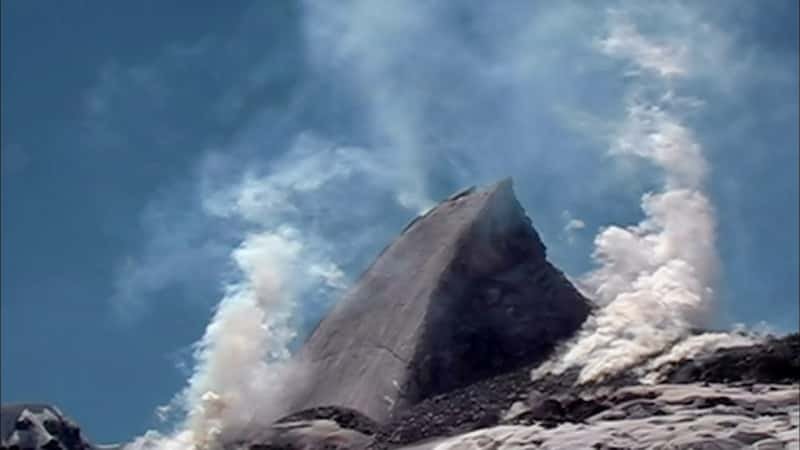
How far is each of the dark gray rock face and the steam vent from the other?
1884 cm

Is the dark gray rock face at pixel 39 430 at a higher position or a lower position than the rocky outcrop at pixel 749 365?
higher

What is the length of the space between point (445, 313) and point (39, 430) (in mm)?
30031

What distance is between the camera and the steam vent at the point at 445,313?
79.1 metres

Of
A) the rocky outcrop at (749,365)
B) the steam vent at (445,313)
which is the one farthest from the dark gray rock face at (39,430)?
the rocky outcrop at (749,365)

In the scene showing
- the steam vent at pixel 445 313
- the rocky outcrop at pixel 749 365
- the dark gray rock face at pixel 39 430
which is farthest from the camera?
the dark gray rock face at pixel 39 430

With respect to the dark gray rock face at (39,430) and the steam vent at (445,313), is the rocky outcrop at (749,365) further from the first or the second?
the dark gray rock face at (39,430)

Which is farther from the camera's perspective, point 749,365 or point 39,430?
point 39,430

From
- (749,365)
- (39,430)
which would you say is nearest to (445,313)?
(749,365)

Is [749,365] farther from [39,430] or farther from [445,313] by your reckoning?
[39,430]

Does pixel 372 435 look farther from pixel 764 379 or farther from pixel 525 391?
pixel 764 379

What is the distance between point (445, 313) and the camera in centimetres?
8231

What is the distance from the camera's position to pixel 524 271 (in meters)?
86.1

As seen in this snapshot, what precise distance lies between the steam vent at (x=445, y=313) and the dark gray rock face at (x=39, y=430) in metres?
18.8

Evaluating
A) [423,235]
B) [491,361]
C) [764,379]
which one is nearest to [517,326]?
[491,361]
